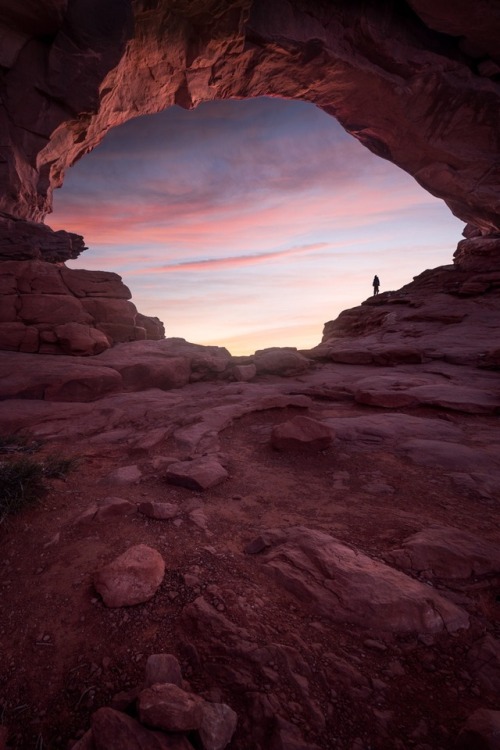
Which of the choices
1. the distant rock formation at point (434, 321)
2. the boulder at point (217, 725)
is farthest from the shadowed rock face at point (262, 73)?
the boulder at point (217, 725)

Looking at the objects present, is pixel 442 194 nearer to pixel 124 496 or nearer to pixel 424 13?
pixel 424 13

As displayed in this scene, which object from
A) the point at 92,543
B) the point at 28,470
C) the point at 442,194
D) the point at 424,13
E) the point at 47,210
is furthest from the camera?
the point at 442,194

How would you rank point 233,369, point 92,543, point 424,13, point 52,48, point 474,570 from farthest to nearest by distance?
point 424,13 → point 52,48 → point 233,369 → point 92,543 → point 474,570

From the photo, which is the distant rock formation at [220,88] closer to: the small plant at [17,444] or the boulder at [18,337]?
the boulder at [18,337]

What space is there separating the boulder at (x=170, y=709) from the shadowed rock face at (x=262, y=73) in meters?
15.9

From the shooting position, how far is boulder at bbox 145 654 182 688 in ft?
6.59

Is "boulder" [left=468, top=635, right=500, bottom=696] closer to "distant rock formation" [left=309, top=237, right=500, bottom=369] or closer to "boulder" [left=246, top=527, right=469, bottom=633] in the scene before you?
"boulder" [left=246, top=527, right=469, bottom=633]

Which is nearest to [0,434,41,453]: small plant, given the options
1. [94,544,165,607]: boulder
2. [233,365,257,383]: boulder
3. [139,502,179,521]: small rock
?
[139,502,179,521]: small rock

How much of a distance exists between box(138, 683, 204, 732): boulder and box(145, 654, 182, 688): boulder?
180 mm

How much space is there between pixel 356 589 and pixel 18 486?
391 cm

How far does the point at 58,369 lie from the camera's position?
9.28 meters

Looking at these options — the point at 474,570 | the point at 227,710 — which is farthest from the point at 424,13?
the point at 227,710

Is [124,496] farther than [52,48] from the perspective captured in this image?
No

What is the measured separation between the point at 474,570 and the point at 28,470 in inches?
206
